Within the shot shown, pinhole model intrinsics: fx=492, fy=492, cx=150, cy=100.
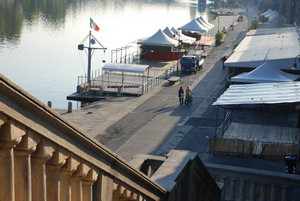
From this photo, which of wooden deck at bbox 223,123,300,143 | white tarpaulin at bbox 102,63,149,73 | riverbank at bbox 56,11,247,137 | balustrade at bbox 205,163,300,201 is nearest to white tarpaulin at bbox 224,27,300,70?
riverbank at bbox 56,11,247,137

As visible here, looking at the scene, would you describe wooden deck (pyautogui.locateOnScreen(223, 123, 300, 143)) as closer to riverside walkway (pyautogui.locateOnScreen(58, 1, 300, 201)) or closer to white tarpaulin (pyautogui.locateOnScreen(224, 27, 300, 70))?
riverside walkway (pyautogui.locateOnScreen(58, 1, 300, 201))

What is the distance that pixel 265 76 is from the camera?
94.8ft

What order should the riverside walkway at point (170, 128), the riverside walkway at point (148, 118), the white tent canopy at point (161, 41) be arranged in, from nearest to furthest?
the riverside walkway at point (170, 128)
the riverside walkway at point (148, 118)
the white tent canopy at point (161, 41)

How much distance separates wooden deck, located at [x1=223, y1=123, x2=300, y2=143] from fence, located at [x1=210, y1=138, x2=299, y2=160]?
57cm

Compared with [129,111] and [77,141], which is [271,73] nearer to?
[129,111]

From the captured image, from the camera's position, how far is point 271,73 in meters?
29.2

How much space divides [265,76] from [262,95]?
8.24 m

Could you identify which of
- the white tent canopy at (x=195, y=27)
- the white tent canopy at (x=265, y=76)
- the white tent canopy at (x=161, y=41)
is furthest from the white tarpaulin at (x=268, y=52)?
the white tent canopy at (x=195, y=27)

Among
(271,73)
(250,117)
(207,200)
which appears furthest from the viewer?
(271,73)

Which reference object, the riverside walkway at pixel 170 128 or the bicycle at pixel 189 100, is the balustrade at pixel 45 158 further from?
the bicycle at pixel 189 100

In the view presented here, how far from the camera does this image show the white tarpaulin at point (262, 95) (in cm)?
1953

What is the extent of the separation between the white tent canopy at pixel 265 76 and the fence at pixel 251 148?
9.20 m

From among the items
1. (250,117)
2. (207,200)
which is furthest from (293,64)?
(207,200)

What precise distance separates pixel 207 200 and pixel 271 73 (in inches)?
818
